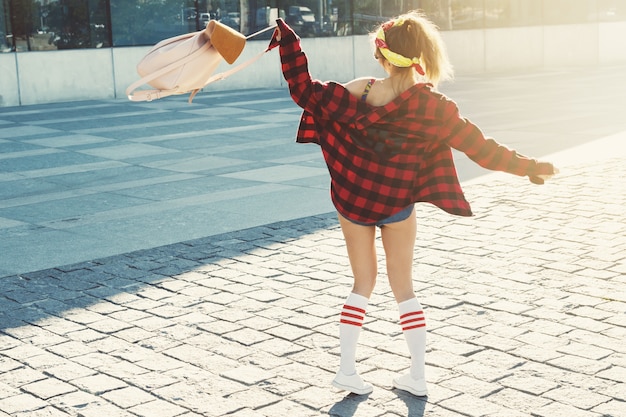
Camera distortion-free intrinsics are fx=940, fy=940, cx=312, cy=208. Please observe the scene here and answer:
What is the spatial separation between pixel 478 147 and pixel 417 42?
53 cm

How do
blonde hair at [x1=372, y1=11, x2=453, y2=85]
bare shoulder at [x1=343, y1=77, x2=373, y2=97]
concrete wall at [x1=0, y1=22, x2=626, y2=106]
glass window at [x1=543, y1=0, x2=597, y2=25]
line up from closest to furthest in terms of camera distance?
blonde hair at [x1=372, y1=11, x2=453, y2=85]
bare shoulder at [x1=343, y1=77, x2=373, y2=97]
concrete wall at [x1=0, y1=22, x2=626, y2=106]
glass window at [x1=543, y1=0, x2=597, y2=25]

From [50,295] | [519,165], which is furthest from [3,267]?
[519,165]

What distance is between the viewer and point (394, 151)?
3975mm

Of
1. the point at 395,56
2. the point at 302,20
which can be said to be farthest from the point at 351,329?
the point at 302,20

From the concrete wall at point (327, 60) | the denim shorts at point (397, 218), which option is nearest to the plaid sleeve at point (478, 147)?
the denim shorts at point (397, 218)

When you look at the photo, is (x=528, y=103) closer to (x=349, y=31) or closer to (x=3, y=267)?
(x=349, y=31)

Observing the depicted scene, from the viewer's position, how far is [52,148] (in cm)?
1264

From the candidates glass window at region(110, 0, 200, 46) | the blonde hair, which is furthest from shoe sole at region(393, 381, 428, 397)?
glass window at region(110, 0, 200, 46)

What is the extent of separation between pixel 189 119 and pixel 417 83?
12180 mm

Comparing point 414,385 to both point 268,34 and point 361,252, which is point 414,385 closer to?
point 361,252

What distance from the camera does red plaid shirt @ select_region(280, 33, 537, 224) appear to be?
3.93m

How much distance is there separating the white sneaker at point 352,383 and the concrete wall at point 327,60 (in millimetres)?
15960

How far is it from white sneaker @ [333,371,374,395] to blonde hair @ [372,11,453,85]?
1353 millimetres

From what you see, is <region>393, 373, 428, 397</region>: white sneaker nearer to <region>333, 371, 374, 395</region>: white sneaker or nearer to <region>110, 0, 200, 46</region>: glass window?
<region>333, 371, 374, 395</region>: white sneaker
